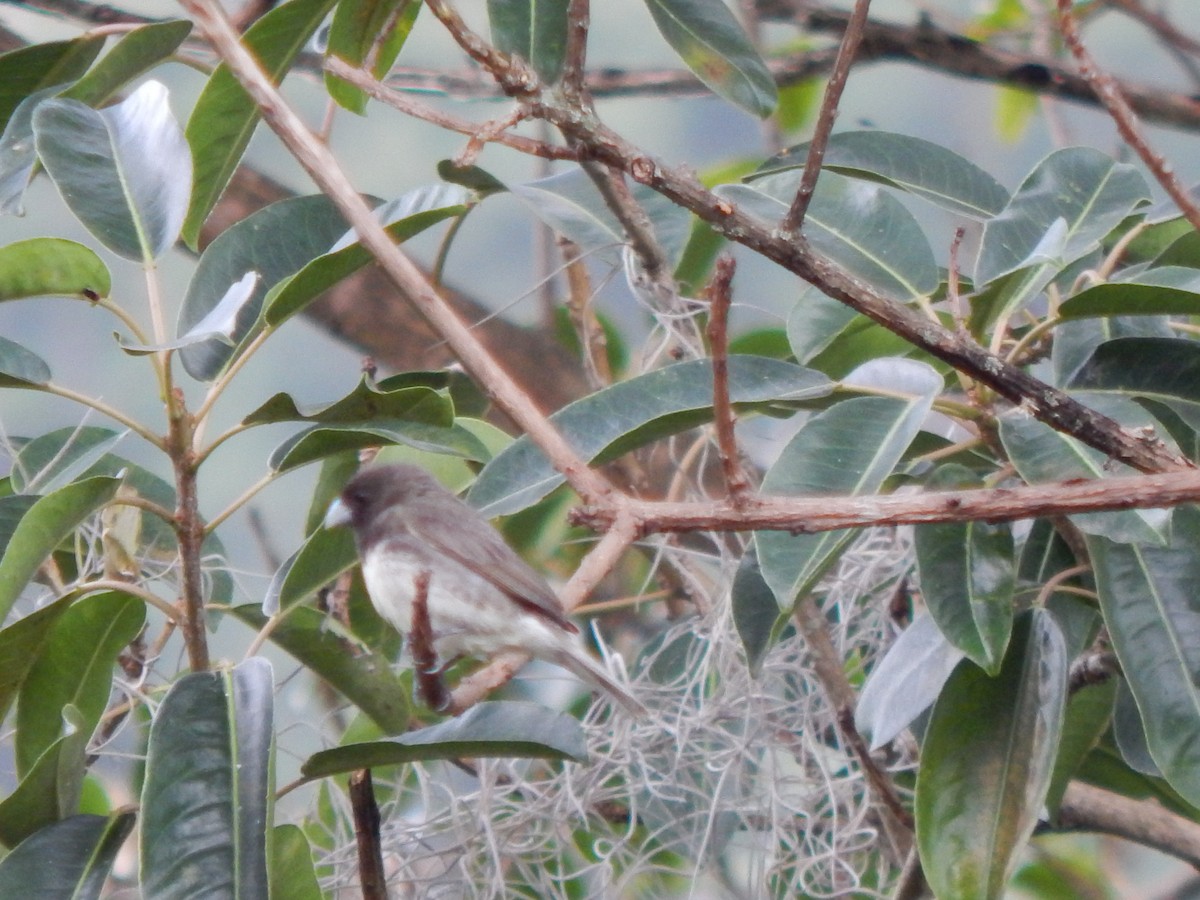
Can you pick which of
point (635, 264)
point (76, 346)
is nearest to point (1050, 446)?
point (635, 264)

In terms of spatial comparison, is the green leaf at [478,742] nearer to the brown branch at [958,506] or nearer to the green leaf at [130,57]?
the brown branch at [958,506]

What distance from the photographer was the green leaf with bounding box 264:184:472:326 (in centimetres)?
139

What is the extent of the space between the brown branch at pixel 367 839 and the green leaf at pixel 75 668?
1.21 feet

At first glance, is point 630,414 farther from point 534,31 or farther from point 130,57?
point 130,57

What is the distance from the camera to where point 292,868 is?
1.39 meters

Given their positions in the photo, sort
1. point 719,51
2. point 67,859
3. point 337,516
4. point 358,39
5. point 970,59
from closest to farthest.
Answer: point 67,859 → point 337,516 → point 719,51 → point 358,39 → point 970,59

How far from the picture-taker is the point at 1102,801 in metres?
1.96

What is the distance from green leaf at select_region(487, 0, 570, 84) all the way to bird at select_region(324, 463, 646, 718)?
22.7 inches

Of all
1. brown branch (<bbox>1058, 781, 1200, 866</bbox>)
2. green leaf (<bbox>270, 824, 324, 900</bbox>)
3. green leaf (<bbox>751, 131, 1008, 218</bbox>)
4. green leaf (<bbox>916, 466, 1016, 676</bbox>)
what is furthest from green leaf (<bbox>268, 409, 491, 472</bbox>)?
brown branch (<bbox>1058, 781, 1200, 866</bbox>)

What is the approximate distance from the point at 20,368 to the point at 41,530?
18cm

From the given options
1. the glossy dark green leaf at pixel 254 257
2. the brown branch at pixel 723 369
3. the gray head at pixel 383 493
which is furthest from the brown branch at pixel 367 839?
the brown branch at pixel 723 369

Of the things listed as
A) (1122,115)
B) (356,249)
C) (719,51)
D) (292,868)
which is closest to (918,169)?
Answer: (719,51)

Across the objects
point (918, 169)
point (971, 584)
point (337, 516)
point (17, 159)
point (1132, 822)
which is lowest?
point (1132, 822)

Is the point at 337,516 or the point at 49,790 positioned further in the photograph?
the point at 337,516
